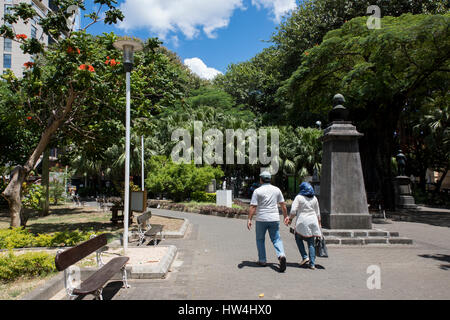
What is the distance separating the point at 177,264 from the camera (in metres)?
6.66

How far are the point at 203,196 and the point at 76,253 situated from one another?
1815 cm

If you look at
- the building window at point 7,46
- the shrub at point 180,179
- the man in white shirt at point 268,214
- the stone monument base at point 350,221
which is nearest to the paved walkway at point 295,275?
the man in white shirt at point 268,214

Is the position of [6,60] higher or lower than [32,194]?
higher

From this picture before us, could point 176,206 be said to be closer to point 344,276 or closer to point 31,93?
point 31,93

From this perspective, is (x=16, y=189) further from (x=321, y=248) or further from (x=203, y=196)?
(x=203, y=196)

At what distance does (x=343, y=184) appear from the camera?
9578 millimetres

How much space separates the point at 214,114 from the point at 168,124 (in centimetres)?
447

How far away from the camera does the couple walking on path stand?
19.7ft

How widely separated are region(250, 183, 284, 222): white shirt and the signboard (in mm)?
7730

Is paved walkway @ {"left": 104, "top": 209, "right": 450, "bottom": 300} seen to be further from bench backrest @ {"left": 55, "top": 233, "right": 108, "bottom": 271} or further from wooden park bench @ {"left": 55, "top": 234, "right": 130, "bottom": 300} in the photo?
bench backrest @ {"left": 55, "top": 233, "right": 108, "bottom": 271}

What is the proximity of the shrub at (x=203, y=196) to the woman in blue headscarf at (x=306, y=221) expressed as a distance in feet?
53.1

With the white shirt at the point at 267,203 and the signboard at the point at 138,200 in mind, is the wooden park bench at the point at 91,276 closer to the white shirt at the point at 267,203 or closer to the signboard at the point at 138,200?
the white shirt at the point at 267,203

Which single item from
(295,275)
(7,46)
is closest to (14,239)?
(295,275)

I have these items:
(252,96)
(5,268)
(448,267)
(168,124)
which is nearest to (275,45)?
(252,96)
